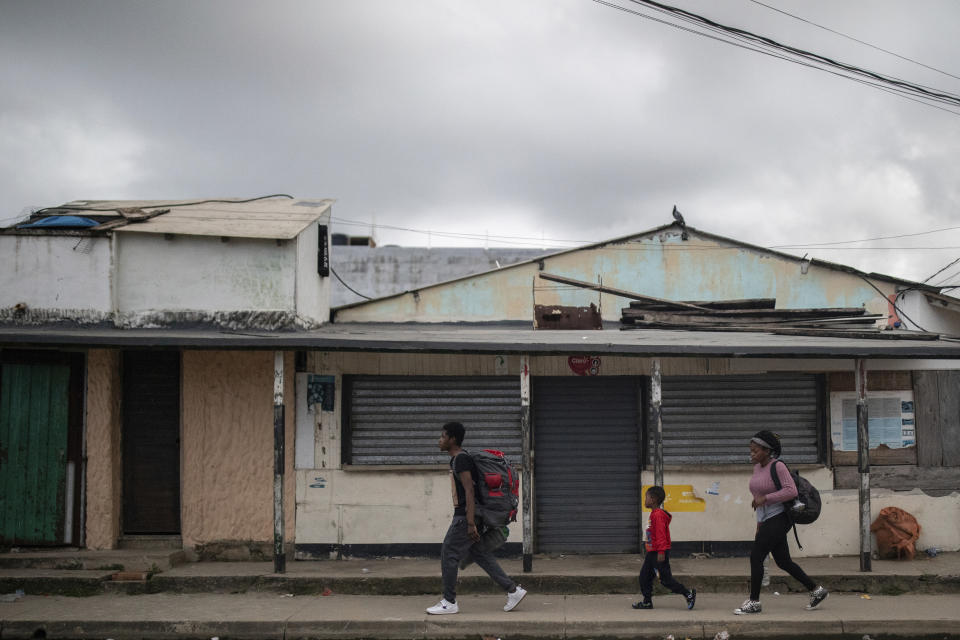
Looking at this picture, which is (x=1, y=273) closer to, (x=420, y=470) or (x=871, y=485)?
(x=420, y=470)

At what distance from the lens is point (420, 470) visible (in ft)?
33.7

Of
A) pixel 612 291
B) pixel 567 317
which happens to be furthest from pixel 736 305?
pixel 567 317

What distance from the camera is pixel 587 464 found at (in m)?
10.5

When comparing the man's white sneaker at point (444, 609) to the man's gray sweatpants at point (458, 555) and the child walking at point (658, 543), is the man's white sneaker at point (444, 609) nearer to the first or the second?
the man's gray sweatpants at point (458, 555)

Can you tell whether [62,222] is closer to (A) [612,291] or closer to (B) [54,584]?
(B) [54,584]

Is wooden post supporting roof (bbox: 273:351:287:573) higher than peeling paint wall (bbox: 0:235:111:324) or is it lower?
lower

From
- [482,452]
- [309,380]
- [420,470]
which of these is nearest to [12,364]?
[309,380]

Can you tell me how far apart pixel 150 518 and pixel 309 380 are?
2.52 metres

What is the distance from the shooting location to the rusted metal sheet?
1248 centimetres

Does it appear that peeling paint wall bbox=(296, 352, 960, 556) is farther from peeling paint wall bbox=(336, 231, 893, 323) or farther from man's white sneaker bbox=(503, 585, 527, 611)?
peeling paint wall bbox=(336, 231, 893, 323)

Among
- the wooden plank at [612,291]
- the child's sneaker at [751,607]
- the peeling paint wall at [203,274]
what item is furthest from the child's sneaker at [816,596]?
the peeling paint wall at [203,274]

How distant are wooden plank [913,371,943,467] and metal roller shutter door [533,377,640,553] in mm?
3426

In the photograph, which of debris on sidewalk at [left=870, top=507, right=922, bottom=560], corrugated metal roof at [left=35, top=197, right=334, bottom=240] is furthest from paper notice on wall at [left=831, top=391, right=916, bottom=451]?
corrugated metal roof at [left=35, top=197, right=334, bottom=240]

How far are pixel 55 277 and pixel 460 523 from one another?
5.97 m
